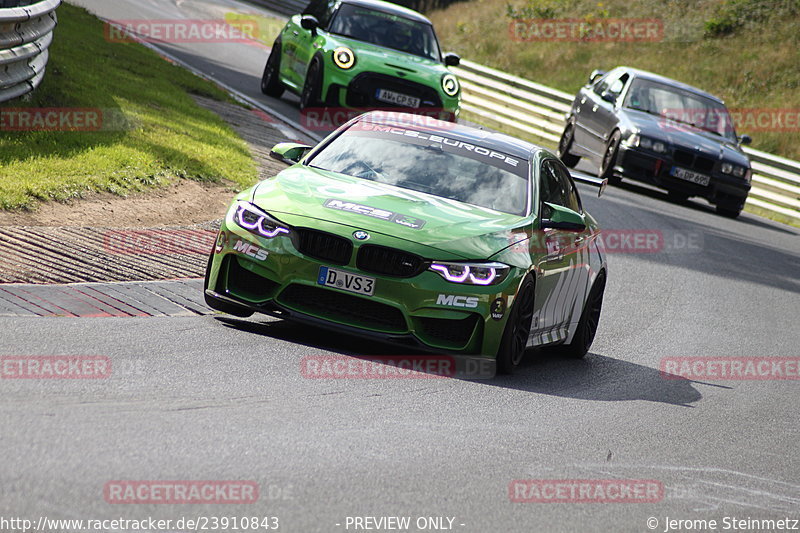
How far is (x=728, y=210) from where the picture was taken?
70.8ft

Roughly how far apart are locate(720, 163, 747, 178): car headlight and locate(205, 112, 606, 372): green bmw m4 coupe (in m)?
12.3

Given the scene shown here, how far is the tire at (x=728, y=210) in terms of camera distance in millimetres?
21375

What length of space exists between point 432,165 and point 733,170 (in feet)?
42.4

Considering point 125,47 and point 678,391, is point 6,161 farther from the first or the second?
point 125,47

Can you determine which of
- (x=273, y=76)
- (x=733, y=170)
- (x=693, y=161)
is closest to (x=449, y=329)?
(x=693, y=161)

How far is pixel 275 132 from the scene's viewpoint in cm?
1781

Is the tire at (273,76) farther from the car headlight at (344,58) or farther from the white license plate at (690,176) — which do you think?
the white license plate at (690,176)

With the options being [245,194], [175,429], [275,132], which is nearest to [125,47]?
[275,132]

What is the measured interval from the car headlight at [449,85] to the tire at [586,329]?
9.40 m

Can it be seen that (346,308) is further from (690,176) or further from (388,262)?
(690,176)

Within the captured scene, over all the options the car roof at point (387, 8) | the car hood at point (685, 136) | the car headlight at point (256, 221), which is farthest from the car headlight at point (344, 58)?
the car headlight at point (256, 221)

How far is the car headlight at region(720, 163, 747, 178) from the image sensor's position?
20.8 meters

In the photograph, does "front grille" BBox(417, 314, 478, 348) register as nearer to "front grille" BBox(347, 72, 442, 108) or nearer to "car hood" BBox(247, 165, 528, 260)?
"car hood" BBox(247, 165, 528, 260)

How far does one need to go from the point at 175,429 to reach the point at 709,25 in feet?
114
